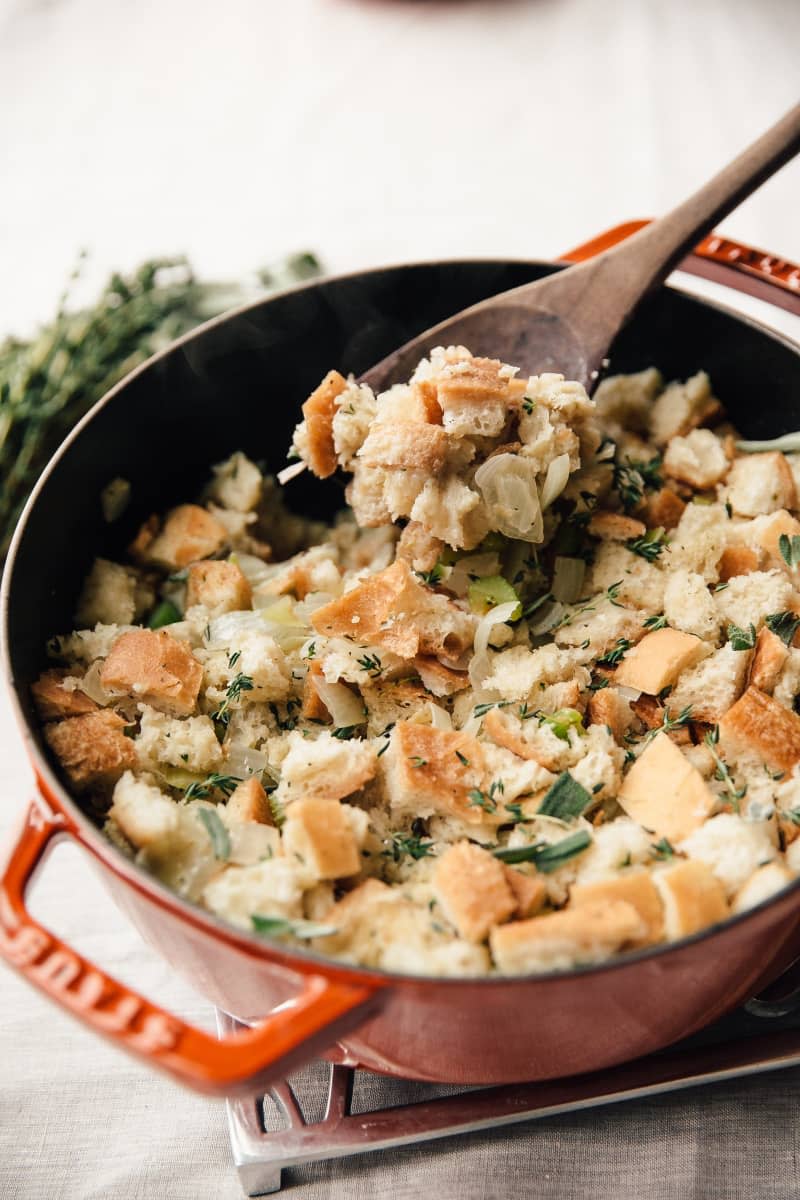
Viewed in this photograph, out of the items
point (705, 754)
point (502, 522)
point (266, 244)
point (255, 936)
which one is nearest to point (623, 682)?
point (705, 754)

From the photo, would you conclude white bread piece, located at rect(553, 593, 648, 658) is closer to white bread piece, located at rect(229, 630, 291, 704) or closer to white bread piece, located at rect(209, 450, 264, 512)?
white bread piece, located at rect(229, 630, 291, 704)

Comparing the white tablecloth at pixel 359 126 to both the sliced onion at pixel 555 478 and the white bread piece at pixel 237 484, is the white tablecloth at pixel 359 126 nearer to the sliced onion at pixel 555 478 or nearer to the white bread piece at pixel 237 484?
the white bread piece at pixel 237 484

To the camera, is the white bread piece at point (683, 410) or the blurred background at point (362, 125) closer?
the white bread piece at point (683, 410)

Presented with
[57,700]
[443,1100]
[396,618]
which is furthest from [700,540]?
[57,700]

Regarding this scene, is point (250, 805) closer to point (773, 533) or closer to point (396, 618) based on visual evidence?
point (396, 618)

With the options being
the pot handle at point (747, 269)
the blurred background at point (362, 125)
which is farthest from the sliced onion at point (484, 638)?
the blurred background at point (362, 125)
